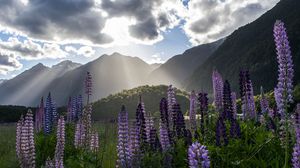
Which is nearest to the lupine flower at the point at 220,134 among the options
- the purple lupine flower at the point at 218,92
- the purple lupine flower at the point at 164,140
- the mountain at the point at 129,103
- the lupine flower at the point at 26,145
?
the purple lupine flower at the point at 164,140

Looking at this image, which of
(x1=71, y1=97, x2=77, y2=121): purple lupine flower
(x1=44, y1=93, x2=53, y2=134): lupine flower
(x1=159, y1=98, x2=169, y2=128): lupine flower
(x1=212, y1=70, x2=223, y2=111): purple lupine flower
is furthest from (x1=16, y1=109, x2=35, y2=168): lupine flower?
(x1=71, y1=97, x2=77, y2=121): purple lupine flower

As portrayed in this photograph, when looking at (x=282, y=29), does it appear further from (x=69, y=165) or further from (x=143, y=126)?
(x=69, y=165)

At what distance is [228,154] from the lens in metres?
7.95

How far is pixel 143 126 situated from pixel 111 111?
1672 inches

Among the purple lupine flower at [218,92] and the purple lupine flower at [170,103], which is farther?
the purple lupine flower at [218,92]

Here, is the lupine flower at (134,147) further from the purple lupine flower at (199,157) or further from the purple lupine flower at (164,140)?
the purple lupine flower at (199,157)

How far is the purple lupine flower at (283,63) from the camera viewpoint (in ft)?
17.9

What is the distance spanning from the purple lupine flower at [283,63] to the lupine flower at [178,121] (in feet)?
11.8

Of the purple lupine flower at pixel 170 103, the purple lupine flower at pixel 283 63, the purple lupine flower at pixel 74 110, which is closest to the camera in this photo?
the purple lupine flower at pixel 283 63

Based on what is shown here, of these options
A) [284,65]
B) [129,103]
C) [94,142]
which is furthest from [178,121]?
[129,103]

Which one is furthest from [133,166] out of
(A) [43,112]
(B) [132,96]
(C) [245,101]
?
(B) [132,96]

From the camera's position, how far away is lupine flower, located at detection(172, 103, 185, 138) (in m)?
9.08

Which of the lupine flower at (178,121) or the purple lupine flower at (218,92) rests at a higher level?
the purple lupine flower at (218,92)

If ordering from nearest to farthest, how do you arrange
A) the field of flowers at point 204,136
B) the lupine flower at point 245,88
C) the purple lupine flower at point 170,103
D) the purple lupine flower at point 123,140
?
1. the field of flowers at point 204,136
2. the purple lupine flower at point 123,140
3. the purple lupine flower at point 170,103
4. the lupine flower at point 245,88
